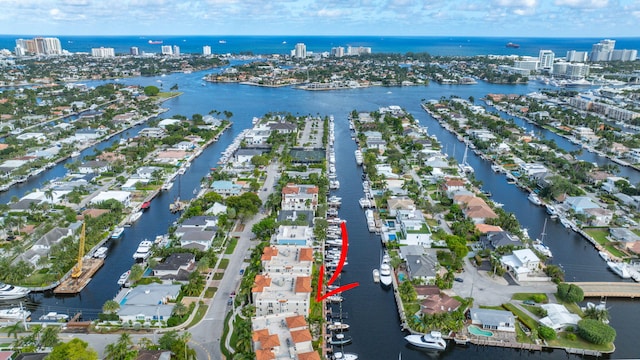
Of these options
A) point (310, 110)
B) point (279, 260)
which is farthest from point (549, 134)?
point (279, 260)

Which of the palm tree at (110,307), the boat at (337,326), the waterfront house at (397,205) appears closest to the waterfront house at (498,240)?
the waterfront house at (397,205)

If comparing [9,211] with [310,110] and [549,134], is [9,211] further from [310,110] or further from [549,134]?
[549,134]

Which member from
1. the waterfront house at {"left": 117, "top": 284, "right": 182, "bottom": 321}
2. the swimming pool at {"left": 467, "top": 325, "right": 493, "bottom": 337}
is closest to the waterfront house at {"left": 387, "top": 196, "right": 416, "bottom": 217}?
the swimming pool at {"left": 467, "top": 325, "right": 493, "bottom": 337}

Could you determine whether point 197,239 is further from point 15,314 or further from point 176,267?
point 15,314

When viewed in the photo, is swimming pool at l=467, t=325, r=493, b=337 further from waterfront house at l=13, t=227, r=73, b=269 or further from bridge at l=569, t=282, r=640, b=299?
waterfront house at l=13, t=227, r=73, b=269

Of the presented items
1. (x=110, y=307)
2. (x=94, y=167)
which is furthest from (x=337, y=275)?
(x=94, y=167)

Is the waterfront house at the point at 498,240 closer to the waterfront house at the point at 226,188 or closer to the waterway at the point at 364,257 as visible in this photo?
the waterway at the point at 364,257

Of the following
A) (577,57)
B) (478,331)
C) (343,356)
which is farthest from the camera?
(577,57)
